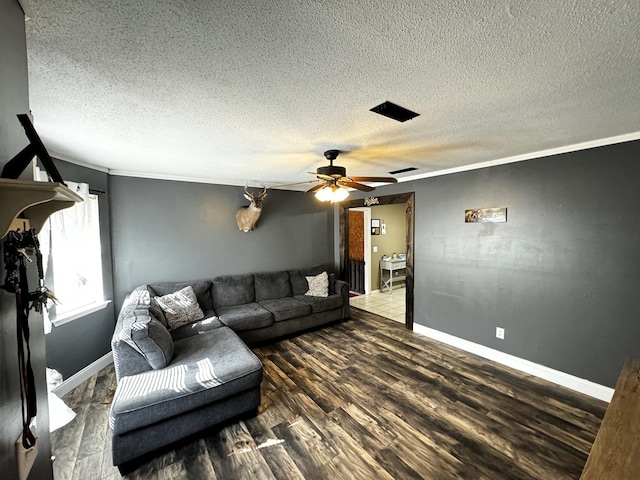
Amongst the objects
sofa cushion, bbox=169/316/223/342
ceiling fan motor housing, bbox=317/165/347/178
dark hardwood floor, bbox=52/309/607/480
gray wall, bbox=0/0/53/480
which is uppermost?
ceiling fan motor housing, bbox=317/165/347/178

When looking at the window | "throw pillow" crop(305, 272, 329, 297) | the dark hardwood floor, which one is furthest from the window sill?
"throw pillow" crop(305, 272, 329, 297)

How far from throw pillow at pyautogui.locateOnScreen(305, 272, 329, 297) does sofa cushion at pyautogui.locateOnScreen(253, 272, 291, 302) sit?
391 mm

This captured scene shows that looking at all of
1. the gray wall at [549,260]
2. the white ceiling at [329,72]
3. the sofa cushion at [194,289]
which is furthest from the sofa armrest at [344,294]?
the white ceiling at [329,72]

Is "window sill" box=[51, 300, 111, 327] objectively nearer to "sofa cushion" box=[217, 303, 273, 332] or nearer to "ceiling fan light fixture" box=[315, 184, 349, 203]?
"sofa cushion" box=[217, 303, 273, 332]

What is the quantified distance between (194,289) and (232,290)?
1.82 feet

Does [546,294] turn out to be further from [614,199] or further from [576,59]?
[576,59]

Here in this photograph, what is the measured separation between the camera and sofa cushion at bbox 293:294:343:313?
13.5ft

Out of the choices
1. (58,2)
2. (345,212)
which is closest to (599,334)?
(345,212)

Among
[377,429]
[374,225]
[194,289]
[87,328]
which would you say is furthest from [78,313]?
[374,225]

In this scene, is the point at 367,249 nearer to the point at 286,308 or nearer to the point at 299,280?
the point at 299,280

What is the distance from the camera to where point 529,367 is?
2926mm

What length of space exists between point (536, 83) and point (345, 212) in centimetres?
410

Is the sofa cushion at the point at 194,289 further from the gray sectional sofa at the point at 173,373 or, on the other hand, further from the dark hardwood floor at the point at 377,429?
the dark hardwood floor at the point at 377,429

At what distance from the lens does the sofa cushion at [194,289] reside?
3.49 m
